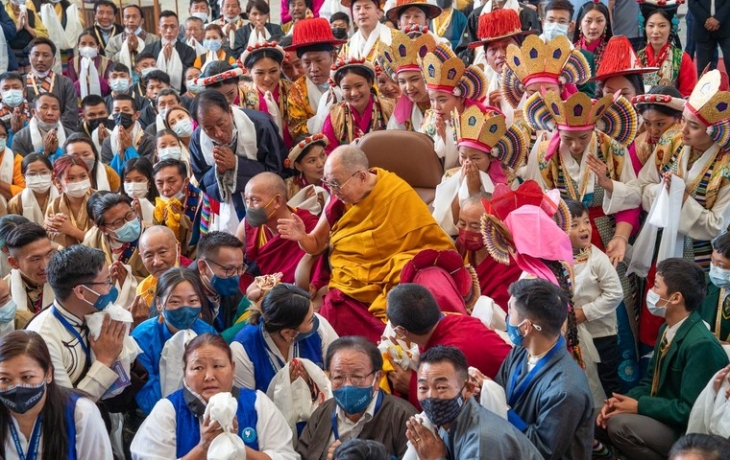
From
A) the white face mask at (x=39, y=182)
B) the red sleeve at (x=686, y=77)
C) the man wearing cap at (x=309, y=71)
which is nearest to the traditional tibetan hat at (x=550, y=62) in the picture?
the man wearing cap at (x=309, y=71)

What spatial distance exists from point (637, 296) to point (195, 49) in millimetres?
6634

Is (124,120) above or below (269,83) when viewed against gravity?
below

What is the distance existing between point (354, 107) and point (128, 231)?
1.74 m

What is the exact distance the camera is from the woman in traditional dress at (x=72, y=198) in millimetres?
6020

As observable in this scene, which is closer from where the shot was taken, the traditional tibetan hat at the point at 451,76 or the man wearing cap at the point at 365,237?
the man wearing cap at the point at 365,237

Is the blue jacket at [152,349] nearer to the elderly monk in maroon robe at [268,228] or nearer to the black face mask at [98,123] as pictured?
the elderly monk in maroon robe at [268,228]

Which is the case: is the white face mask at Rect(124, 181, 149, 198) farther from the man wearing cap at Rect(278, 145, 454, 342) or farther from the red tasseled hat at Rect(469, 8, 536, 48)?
the red tasseled hat at Rect(469, 8, 536, 48)

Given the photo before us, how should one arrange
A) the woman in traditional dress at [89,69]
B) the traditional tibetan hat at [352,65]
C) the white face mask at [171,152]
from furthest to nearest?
the woman in traditional dress at [89,69] → the white face mask at [171,152] → the traditional tibetan hat at [352,65]

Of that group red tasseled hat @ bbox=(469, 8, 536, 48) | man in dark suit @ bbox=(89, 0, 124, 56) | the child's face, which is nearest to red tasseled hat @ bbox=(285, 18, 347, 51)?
red tasseled hat @ bbox=(469, 8, 536, 48)

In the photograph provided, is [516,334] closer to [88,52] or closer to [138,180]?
[138,180]

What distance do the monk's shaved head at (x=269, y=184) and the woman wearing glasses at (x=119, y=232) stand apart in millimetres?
742

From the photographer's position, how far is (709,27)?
880 centimetres

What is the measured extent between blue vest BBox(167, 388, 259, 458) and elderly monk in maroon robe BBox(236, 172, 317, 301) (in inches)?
57.2

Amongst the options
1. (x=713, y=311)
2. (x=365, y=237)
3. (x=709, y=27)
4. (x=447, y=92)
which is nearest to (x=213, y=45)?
(x=709, y=27)
